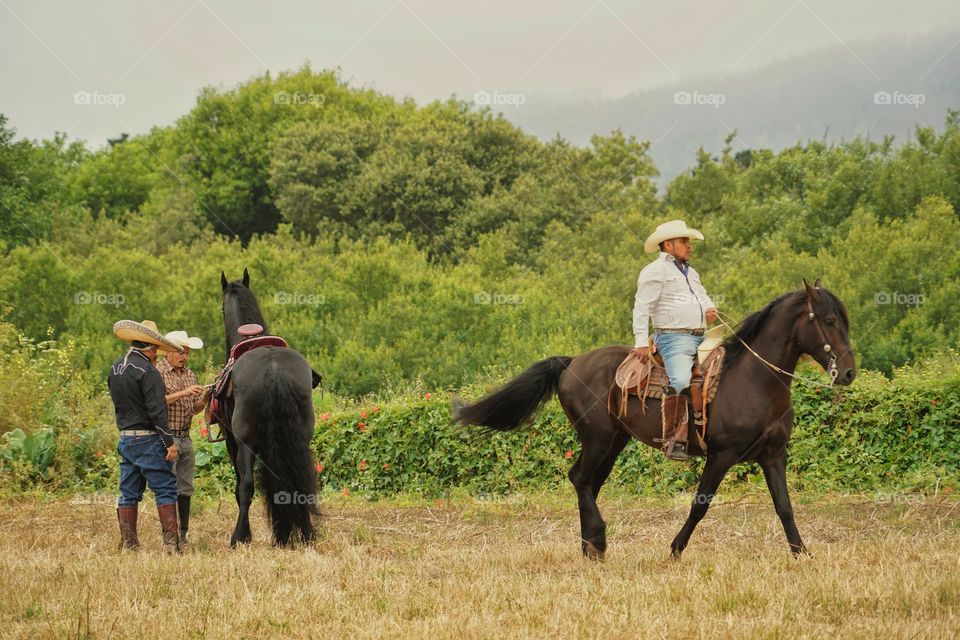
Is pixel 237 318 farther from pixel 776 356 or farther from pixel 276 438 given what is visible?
pixel 776 356

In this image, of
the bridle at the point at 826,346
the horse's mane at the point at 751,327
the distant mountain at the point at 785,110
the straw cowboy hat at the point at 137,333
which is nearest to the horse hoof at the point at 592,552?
the horse's mane at the point at 751,327

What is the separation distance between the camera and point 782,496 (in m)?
8.22

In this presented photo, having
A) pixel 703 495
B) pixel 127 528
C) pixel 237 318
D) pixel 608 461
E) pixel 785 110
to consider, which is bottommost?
pixel 127 528

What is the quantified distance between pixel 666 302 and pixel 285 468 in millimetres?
4015

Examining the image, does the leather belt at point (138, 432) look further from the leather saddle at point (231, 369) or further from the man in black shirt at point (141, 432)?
the leather saddle at point (231, 369)

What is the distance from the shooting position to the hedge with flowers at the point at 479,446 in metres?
12.4

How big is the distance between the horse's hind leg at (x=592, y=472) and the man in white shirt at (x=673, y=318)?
601 millimetres

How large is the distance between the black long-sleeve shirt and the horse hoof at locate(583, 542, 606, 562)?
396cm

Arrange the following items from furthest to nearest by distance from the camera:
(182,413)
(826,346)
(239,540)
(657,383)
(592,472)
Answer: (182,413)
(239,540)
(592,472)
(657,383)
(826,346)

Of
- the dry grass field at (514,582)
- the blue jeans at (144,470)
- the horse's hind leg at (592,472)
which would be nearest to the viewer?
the dry grass field at (514,582)

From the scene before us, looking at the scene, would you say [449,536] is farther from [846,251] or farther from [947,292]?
[846,251]

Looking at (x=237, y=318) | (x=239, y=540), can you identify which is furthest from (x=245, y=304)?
(x=239, y=540)

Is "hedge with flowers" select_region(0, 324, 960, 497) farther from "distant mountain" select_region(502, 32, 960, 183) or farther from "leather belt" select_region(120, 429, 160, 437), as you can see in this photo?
"distant mountain" select_region(502, 32, 960, 183)

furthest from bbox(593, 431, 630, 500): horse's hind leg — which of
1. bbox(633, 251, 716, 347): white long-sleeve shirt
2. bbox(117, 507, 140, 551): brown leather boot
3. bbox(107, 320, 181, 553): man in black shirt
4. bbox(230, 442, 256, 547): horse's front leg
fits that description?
bbox(117, 507, 140, 551): brown leather boot
